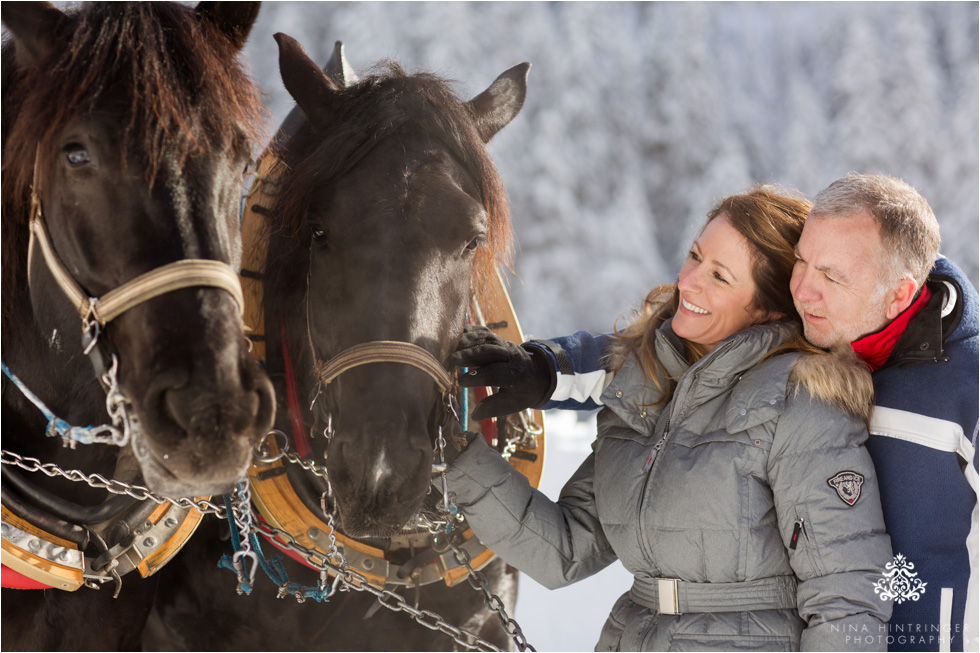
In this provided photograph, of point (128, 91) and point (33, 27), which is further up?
point (33, 27)

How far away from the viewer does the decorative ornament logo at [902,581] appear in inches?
69.1

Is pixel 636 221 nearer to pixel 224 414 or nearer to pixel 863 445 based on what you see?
pixel 863 445

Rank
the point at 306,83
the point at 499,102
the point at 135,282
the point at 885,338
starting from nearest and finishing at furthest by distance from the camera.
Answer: the point at 135,282 → the point at 885,338 → the point at 306,83 → the point at 499,102

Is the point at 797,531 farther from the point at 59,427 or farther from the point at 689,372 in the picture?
the point at 59,427

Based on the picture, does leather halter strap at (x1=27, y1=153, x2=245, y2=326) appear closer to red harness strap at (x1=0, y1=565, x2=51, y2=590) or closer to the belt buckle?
red harness strap at (x1=0, y1=565, x2=51, y2=590)

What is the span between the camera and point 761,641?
5.82 feet

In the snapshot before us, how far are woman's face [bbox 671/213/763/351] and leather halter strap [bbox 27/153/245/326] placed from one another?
47.0 inches

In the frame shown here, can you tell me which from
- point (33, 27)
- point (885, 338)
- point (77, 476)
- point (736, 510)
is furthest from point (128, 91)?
point (885, 338)

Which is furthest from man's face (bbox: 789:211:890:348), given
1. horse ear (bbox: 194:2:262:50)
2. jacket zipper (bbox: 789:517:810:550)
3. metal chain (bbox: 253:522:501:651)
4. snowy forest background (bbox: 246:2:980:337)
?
snowy forest background (bbox: 246:2:980:337)

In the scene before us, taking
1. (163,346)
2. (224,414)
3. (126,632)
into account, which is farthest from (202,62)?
(126,632)

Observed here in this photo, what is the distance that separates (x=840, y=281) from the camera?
1.92m

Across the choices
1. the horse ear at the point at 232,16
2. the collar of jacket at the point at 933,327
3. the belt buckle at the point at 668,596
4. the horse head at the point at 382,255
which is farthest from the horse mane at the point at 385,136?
the collar of jacket at the point at 933,327

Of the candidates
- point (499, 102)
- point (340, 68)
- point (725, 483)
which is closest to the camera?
point (725, 483)

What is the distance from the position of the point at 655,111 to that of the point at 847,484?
11999 millimetres
